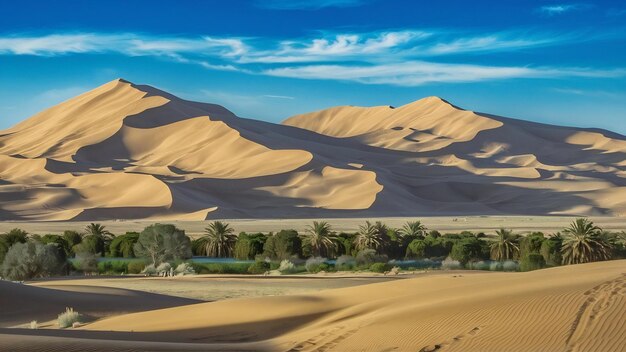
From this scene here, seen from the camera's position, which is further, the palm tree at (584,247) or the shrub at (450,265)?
the shrub at (450,265)

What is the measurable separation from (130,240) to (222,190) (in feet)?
252

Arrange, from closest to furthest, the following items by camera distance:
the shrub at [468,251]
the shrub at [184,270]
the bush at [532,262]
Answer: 1. the bush at [532,262]
2. the shrub at [184,270]
3. the shrub at [468,251]

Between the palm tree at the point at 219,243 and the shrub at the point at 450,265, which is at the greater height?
the palm tree at the point at 219,243

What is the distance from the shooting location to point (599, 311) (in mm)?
12961

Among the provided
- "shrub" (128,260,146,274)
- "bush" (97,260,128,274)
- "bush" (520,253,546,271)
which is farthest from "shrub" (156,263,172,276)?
"bush" (520,253,546,271)

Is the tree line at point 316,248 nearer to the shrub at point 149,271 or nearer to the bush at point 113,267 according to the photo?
the bush at point 113,267

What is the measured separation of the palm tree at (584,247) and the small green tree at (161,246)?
19.2 metres

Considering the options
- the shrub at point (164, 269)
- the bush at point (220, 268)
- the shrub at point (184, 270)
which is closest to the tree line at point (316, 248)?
the bush at point (220, 268)

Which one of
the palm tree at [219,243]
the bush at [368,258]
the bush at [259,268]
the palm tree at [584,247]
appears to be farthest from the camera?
the palm tree at [219,243]

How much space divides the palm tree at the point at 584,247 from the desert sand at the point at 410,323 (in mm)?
18845

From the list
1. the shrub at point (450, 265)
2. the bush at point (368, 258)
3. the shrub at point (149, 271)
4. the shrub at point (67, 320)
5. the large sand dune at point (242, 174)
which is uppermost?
the large sand dune at point (242, 174)

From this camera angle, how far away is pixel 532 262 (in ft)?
133

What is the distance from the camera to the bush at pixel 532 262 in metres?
40.1

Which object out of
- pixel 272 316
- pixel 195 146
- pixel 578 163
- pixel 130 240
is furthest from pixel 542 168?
pixel 272 316
